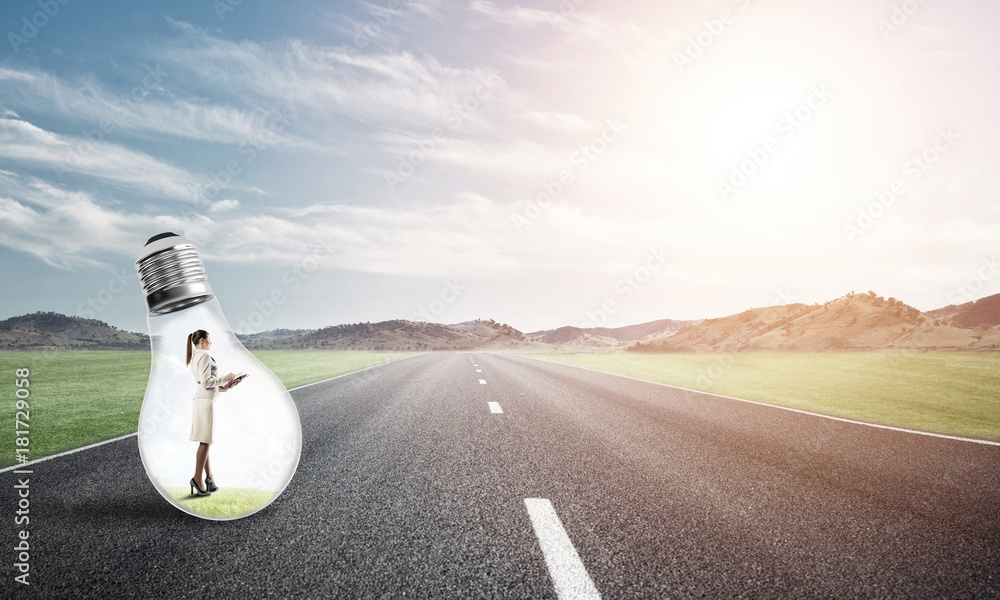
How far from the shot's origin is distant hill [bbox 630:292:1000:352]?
1825 inches

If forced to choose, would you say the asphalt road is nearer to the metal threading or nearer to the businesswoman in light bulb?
the businesswoman in light bulb

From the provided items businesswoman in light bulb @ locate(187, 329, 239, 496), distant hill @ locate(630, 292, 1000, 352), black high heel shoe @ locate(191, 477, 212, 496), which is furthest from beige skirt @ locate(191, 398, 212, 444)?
distant hill @ locate(630, 292, 1000, 352)

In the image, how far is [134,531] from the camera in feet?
10.7

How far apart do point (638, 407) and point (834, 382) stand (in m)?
15.4

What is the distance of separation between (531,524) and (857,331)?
73537 mm

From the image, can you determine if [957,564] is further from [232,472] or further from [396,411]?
[396,411]

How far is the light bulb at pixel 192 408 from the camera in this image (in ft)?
8.19

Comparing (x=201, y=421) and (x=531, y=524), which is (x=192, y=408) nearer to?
(x=201, y=421)

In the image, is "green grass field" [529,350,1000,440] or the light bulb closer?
the light bulb

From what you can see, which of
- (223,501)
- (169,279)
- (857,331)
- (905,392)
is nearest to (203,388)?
(169,279)

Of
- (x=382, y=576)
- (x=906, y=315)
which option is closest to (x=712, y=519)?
(x=382, y=576)

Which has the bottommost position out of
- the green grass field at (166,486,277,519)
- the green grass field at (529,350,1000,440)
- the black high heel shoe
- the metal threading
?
the green grass field at (529,350,1000,440)

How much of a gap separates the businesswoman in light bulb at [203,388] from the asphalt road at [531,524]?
0.72 ft

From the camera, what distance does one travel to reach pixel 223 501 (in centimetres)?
293
